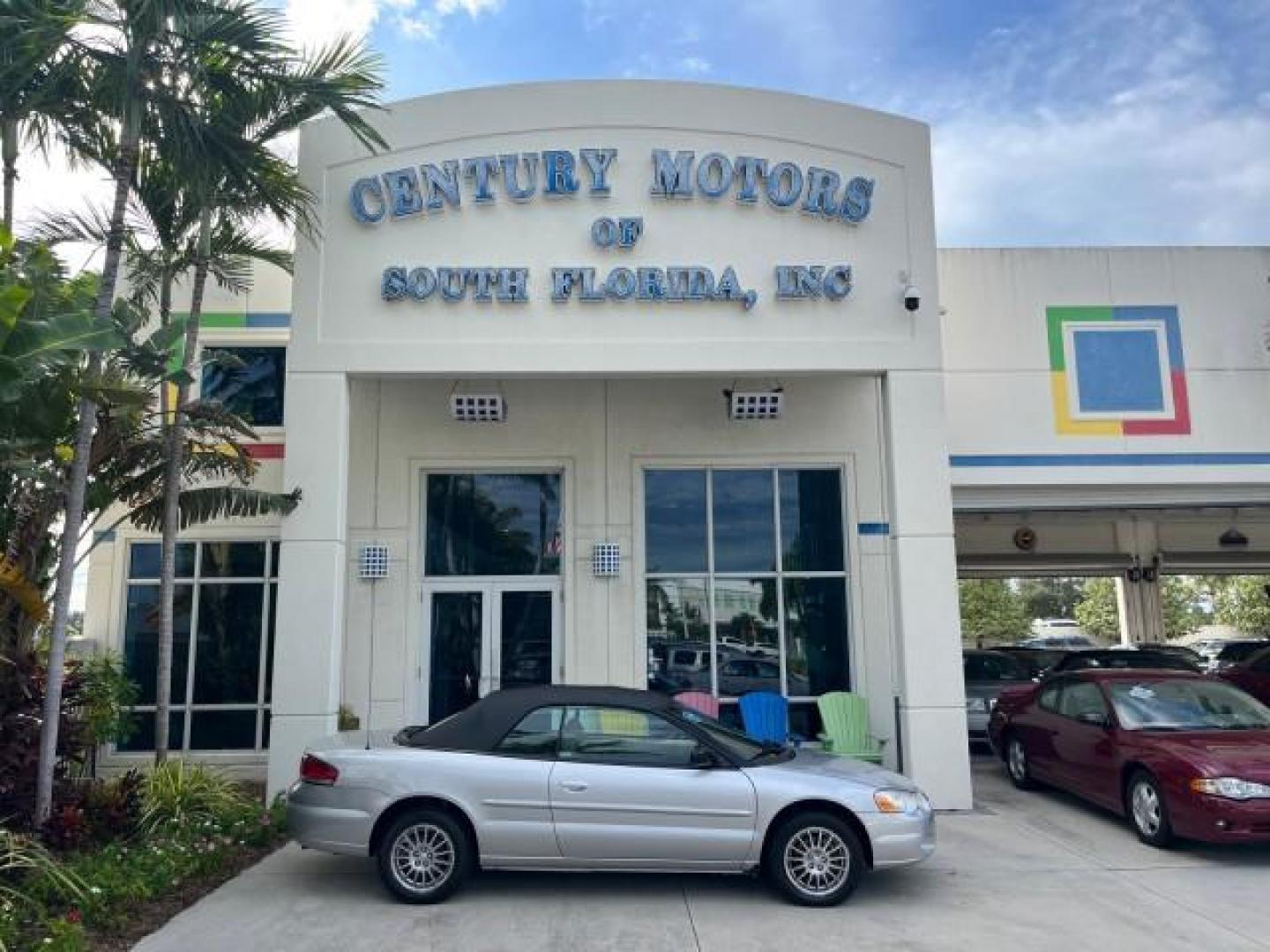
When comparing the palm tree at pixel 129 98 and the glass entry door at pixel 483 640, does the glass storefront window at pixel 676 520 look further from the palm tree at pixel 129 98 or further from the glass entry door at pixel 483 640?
the palm tree at pixel 129 98

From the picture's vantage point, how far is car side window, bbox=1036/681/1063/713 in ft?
34.8

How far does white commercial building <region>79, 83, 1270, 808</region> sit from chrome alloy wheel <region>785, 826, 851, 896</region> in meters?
3.42

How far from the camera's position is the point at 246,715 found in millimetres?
12344

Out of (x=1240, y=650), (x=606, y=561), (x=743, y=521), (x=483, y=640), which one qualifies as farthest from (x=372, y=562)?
(x=1240, y=650)

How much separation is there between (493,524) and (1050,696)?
683cm

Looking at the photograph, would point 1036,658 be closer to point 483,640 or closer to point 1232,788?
point 1232,788

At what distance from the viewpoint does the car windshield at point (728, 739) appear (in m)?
7.05

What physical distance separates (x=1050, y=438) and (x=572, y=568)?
659 cm

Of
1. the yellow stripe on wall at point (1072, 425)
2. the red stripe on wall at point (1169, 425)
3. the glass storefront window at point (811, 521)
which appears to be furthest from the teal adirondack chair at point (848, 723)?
the red stripe on wall at point (1169, 425)

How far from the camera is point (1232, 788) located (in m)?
7.75

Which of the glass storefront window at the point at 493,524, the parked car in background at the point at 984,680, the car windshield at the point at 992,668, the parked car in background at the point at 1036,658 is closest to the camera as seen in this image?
the glass storefront window at the point at 493,524

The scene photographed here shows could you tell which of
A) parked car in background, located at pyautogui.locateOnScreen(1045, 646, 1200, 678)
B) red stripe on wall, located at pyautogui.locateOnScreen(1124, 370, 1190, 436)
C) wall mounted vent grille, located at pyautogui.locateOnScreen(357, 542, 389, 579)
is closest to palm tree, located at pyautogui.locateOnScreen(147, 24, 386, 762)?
wall mounted vent grille, located at pyautogui.locateOnScreen(357, 542, 389, 579)

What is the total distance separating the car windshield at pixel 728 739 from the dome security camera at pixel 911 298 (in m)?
5.20

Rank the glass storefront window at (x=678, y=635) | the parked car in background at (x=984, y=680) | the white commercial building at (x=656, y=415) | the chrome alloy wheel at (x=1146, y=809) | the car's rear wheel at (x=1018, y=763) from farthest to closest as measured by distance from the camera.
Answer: the parked car in background at (x=984, y=680) → the glass storefront window at (x=678, y=635) → the car's rear wheel at (x=1018, y=763) → the white commercial building at (x=656, y=415) → the chrome alloy wheel at (x=1146, y=809)
